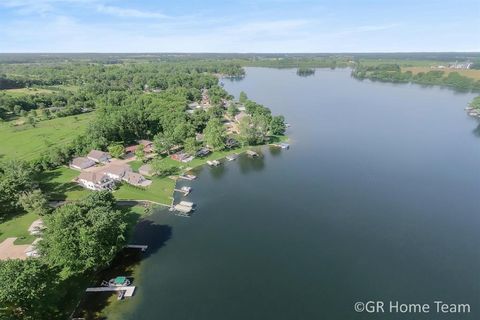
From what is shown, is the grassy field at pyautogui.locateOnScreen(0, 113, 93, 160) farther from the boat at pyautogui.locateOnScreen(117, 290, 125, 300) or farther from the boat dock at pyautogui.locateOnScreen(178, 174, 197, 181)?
the boat at pyautogui.locateOnScreen(117, 290, 125, 300)

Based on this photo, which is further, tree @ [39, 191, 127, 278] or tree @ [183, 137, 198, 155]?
tree @ [183, 137, 198, 155]

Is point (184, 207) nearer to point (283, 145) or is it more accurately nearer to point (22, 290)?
point (22, 290)

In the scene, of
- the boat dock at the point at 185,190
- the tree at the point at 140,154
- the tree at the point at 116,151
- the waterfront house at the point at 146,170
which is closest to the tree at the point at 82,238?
the boat dock at the point at 185,190

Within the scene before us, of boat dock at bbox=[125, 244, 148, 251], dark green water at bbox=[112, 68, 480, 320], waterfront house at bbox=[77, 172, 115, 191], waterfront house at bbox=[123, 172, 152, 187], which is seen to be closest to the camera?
dark green water at bbox=[112, 68, 480, 320]

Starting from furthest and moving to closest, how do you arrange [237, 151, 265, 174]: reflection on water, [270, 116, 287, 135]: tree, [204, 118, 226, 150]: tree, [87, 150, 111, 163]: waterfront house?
1. [270, 116, 287, 135]: tree
2. [204, 118, 226, 150]: tree
3. [87, 150, 111, 163]: waterfront house
4. [237, 151, 265, 174]: reflection on water

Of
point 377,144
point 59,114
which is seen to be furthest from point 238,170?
point 59,114

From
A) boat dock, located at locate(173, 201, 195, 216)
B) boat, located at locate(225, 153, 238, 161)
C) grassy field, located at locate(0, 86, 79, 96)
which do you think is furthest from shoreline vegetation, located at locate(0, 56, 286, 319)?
boat dock, located at locate(173, 201, 195, 216)

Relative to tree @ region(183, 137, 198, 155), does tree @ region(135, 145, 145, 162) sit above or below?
below
